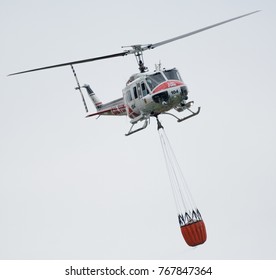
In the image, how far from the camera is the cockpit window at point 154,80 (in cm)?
4209

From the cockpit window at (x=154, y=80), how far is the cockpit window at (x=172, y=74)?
32 centimetres

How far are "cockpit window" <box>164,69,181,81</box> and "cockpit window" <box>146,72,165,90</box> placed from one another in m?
0.32

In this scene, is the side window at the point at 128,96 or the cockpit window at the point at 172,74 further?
the side window at the point at 128,96

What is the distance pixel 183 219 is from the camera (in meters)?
43.8

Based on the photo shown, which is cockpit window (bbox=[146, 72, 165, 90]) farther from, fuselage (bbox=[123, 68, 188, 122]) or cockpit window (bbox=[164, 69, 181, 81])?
cockpit window (bbox=[164, 69, 181, 81])

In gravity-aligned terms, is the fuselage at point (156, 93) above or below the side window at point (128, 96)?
below

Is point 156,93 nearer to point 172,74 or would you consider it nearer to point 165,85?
point 165,85

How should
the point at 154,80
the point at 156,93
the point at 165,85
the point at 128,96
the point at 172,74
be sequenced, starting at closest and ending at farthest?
1. the point at 156,93
2. the point at 165,85
3. the point at 154,80
4. the point at 172,74
5. the point at 128,96

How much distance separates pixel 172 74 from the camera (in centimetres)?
4278

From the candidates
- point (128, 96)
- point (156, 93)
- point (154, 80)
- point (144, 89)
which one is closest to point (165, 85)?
point (156, 93)

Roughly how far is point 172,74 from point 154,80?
107cm

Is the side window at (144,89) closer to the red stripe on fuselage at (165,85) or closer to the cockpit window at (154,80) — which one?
the cockpit window at (154,80)
